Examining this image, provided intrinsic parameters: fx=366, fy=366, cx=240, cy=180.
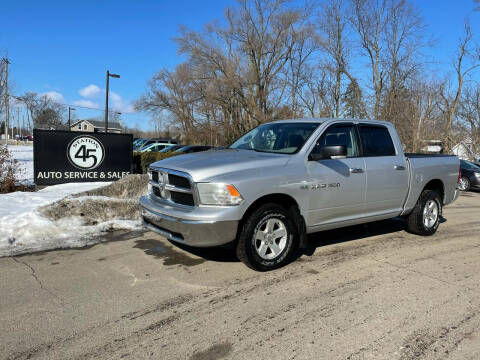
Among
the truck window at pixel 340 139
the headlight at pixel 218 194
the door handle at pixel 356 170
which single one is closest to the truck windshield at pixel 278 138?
the truck window at pixel 340 139

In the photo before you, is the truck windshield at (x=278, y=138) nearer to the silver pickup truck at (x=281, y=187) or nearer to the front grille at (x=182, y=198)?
the silver pickup truck at (x=281, y=187)

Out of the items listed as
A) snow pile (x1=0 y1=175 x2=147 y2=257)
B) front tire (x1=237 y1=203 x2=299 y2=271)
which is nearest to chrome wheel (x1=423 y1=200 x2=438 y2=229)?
front tire (x1=237 y1=203 x2=299 y2=271)

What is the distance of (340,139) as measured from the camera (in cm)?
516

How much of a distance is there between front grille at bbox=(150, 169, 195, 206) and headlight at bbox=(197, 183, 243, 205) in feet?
0.49

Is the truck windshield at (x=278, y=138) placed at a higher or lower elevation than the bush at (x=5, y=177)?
higher

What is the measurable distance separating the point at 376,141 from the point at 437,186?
6.44 feet

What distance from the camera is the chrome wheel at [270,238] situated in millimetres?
4301

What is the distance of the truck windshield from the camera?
486cm

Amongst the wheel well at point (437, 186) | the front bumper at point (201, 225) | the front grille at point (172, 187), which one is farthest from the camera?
the wheel well at point (437, 186)

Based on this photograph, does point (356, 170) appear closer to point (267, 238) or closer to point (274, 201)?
point (274, 201)

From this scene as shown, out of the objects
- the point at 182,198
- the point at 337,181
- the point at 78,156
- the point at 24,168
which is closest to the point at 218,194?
the point at 182,198

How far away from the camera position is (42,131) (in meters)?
10.5

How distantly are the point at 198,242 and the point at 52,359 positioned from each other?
1734 millimetres

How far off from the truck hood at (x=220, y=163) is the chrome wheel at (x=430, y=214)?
3296 mm
